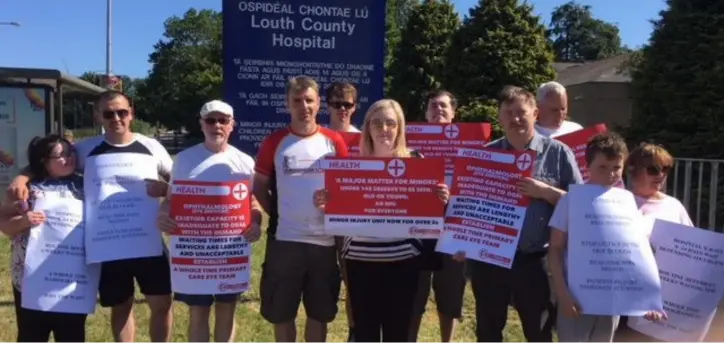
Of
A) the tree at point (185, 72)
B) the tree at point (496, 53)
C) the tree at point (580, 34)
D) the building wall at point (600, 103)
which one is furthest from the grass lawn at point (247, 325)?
the tree at point (580, 34)

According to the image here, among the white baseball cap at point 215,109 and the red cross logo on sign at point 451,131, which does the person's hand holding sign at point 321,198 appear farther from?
the red cross logo on sign at point 451,131

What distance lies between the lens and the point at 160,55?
3182 inches

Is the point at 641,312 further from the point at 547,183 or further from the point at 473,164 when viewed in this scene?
the point at 473,164

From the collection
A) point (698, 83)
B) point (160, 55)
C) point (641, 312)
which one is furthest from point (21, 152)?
point (160, 55)

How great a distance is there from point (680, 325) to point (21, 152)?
9.53 m

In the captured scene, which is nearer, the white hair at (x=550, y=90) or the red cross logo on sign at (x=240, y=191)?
the red cross logo on sign at (x=240, y=191)

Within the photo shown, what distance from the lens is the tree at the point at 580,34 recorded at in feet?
306

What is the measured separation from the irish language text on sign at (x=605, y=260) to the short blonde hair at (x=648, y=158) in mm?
353

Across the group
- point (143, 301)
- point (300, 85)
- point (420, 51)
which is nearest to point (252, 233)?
point (300, 85)

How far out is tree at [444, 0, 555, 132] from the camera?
20.9m

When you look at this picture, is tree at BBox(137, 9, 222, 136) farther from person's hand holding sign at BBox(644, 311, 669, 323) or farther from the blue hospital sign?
person's hand holding sign at BBox(644, 311, 669, 323)

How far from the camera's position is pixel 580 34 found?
97188 mm

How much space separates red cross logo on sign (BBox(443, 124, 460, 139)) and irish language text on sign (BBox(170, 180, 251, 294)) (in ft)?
5.62

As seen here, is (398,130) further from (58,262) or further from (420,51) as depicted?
(420,51)
